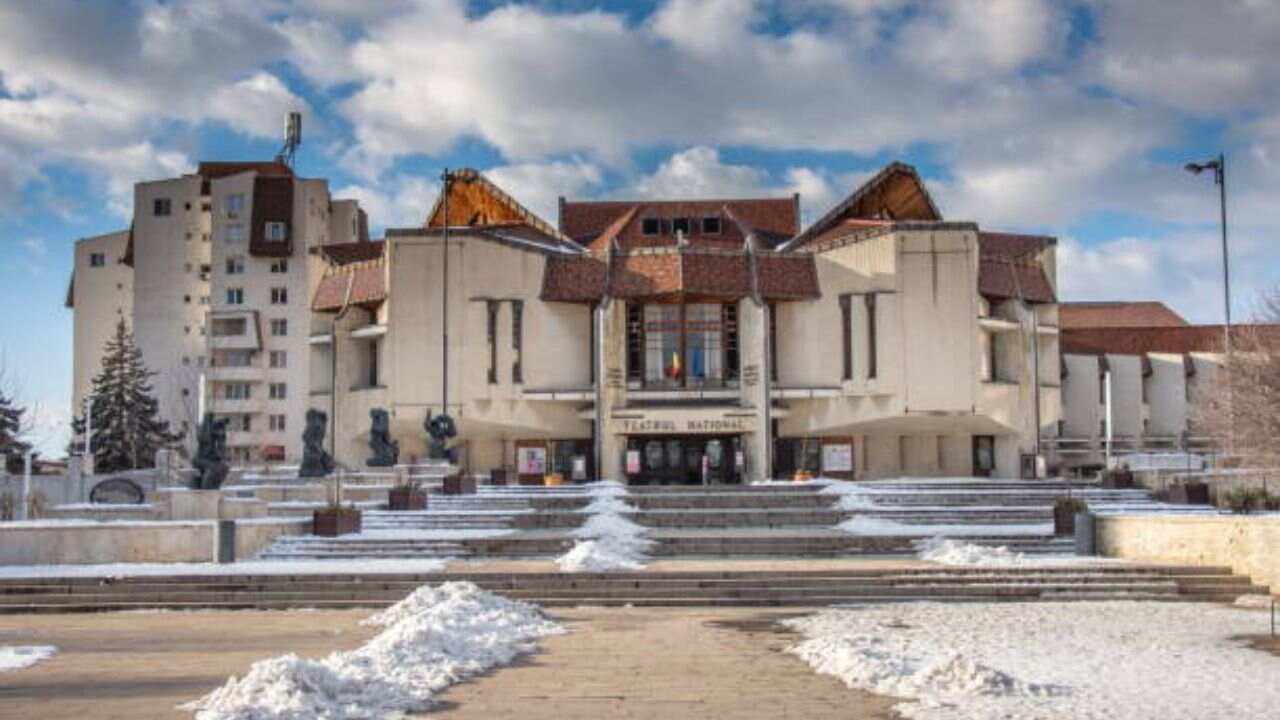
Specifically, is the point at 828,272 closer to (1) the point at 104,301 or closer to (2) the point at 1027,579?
(2) the point at 1027,579

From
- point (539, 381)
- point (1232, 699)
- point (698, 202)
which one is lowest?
point (1232, 699)

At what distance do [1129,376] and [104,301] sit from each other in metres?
65.1

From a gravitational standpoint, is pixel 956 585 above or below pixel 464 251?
below

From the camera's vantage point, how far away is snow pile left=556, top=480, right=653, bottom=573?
21453mm

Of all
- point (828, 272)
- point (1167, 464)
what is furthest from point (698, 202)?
point (1167, 464)

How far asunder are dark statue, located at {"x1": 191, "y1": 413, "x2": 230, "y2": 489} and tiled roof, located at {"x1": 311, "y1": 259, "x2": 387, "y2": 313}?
80.3ft

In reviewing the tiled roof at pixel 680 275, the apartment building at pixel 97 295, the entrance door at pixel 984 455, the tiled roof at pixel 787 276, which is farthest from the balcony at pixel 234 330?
the entrance door at pixel 984 455

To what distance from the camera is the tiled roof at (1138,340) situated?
249ft

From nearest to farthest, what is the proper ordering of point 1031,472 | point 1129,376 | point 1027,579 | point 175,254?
point 1027,579 < point 1031,472 < point 1129,376 < point 175,254

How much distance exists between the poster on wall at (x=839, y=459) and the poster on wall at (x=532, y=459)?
11.4 meters

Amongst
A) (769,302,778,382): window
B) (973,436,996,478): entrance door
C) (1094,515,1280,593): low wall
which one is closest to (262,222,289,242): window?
(769,302,778,382): window

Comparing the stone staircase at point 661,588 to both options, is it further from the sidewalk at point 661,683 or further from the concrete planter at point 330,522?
the concrete planter at point 330,522

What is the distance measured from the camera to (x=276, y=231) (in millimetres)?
79562

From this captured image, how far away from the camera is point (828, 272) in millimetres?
52344
